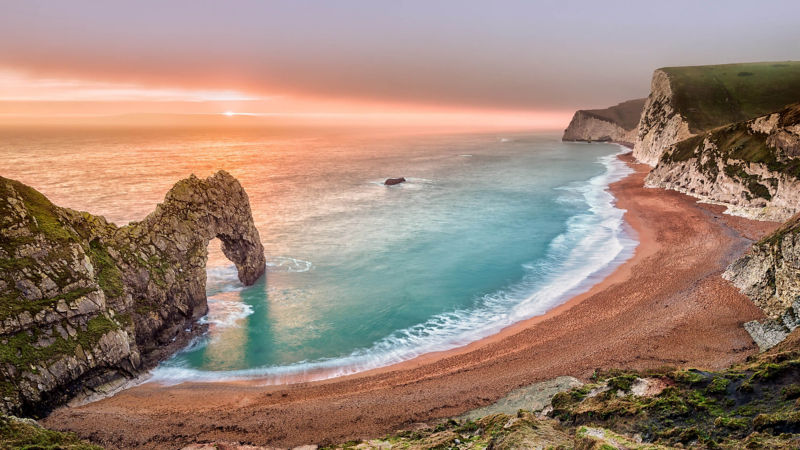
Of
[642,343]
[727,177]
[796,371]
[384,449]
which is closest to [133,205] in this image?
[384,449]

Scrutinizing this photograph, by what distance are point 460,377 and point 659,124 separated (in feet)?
287

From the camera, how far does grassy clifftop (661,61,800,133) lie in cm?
7744

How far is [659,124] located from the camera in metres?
85.4

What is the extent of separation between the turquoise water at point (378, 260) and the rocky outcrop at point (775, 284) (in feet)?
36.2

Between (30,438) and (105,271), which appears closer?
(30,438)

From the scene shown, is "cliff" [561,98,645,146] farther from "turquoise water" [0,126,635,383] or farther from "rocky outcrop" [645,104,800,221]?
"rocky outcrop" [645,104,800,221]

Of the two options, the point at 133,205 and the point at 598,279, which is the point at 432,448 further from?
the point at 133,205

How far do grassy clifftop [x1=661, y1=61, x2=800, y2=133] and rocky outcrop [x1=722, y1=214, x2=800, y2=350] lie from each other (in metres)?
60.2

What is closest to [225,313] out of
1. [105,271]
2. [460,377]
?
[105,271]

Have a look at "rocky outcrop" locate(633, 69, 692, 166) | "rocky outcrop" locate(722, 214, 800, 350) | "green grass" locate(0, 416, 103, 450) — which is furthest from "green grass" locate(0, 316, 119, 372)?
"rocky outcrop" locate(633, 69, 692, 166)

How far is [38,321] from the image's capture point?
56.7ft

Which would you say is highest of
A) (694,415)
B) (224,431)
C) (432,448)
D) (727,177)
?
(727,177)

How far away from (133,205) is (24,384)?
51531 mm

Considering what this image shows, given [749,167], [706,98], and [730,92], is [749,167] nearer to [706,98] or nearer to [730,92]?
[706,98]
